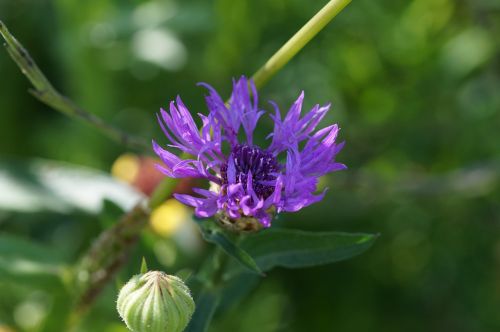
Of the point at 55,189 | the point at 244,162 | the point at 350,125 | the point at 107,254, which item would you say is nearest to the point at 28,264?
the point at 107,254

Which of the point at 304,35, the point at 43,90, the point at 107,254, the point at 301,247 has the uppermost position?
the point at 43,90

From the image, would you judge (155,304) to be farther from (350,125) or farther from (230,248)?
(350,125)

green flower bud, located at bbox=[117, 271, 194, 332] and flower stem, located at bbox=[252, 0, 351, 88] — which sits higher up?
flower stem, located at bbox=[252, 0, 351, 88]

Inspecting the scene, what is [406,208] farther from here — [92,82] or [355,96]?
[92,82]

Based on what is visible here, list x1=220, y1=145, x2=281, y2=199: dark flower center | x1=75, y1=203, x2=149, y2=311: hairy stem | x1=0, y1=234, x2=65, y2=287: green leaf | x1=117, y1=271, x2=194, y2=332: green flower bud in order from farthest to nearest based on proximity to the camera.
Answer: x1=0, y1=234, x2=65, y2=287: green leaf
x1=75, y1=203, x2=149, y2=311: hairy stem
x1=220, y1=145, x2=281, y2=199: dark flower center
x1=117, y1=271, x2=194, y2=332: green flower bud

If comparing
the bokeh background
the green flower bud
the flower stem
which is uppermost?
the flower stem

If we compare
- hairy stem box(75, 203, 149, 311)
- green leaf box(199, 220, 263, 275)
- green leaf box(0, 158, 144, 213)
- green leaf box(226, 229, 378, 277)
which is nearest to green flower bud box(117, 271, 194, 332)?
green leaf box(199, 220, 263, 275)

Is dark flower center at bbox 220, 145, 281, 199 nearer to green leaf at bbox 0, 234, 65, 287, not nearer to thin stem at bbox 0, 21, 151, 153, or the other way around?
thin stem at bbox 0, 21, 151, 153
